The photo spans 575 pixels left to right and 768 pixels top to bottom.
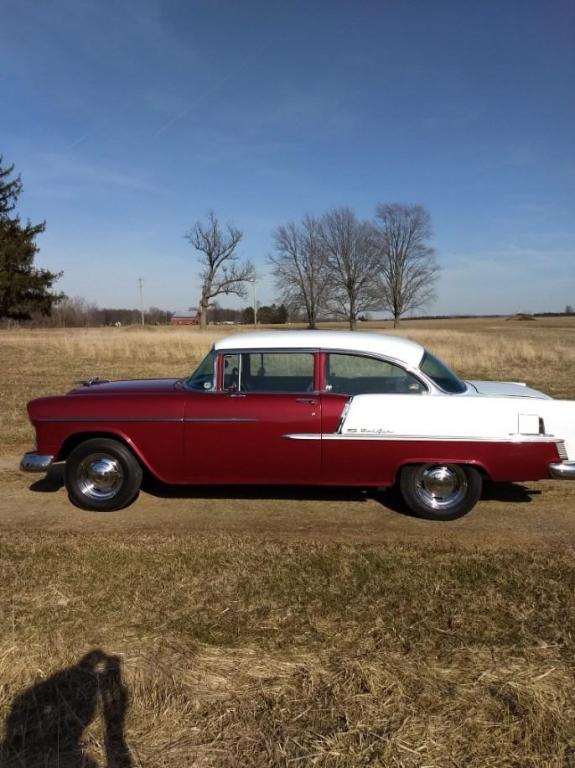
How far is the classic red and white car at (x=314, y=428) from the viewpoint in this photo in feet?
14.6

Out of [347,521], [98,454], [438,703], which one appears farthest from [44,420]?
[438,703]

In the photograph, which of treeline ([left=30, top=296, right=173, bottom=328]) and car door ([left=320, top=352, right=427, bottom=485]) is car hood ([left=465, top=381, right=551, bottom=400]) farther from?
treeline ([left=30, top=296, right=173, bottom=328])

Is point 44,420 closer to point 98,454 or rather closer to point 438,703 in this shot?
point 98,454

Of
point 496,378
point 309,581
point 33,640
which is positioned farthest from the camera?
point 496,378

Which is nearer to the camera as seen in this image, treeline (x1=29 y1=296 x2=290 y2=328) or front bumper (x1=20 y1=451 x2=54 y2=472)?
front bumper (x1=20 y1=451 x2=54 y2=472)

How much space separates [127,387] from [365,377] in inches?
85.0

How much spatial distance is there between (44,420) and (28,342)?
20.9 metres

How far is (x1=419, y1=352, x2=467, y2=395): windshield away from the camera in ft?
15.3

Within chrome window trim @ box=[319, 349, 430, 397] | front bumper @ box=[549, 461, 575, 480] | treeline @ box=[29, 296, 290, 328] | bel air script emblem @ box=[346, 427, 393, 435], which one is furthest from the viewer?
treeline @ box=[29, 296, 290, 328]

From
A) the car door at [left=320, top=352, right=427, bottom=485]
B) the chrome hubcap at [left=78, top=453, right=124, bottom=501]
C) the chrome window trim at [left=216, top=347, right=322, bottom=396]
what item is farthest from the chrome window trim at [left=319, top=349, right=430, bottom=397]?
the chrome hubcap at [left=78, top=453, right=124, bottom=501]

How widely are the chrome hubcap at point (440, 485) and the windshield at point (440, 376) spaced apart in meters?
0.63

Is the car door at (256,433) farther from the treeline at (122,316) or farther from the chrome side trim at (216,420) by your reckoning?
the treeline at (122,316)

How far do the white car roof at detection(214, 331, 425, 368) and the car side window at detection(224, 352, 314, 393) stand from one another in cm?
8

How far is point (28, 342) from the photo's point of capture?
77.4 feet
